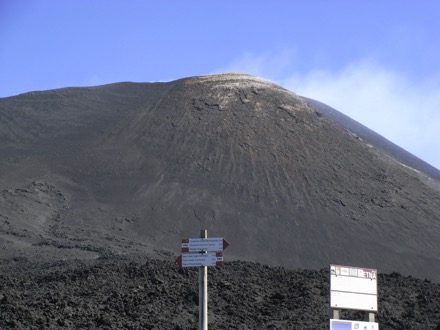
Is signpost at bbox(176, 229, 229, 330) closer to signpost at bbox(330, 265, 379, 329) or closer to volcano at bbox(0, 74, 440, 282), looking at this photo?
signpost at bbox(330, 265, 379, 329)

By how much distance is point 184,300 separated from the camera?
26.5 m

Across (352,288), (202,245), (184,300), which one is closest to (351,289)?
(352,288)

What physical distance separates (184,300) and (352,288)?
13.4 metres

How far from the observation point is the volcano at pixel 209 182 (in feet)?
170

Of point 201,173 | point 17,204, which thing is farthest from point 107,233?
point 201,173

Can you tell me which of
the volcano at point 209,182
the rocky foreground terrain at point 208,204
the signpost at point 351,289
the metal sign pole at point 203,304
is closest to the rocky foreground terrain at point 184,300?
the rocky foreground terrain at point 208,204

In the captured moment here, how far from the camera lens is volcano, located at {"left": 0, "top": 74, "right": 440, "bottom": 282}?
51812 millimetres

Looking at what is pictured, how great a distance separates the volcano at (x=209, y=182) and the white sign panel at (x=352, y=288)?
29091 millimetres

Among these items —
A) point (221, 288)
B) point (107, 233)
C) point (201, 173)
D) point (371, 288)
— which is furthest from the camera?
point (201, 173)

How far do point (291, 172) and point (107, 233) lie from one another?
17.0 metres

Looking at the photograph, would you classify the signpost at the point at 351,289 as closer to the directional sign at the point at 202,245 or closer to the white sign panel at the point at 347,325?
the white sign panel at the point at 347,325

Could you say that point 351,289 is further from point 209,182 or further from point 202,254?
point 209,182

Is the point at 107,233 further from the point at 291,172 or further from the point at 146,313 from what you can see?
the point at 146,313

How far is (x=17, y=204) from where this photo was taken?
53219 mm
